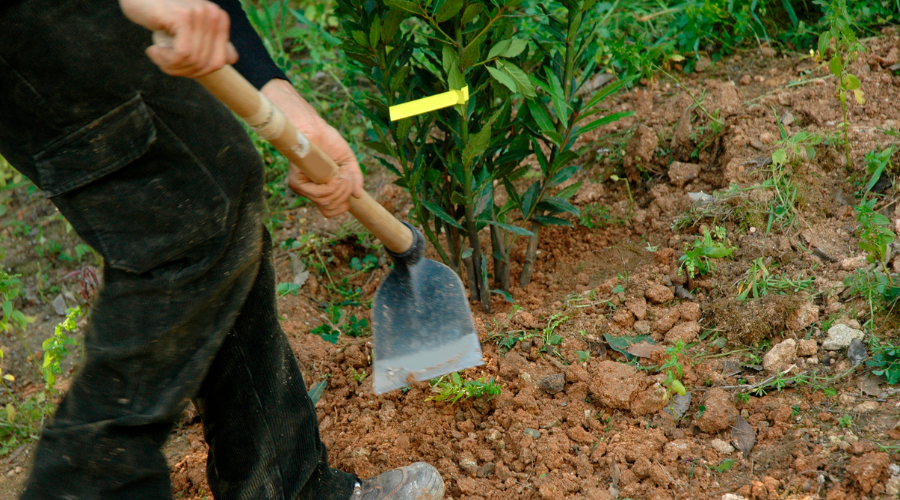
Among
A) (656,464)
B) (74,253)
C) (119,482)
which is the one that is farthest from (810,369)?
(74,253)

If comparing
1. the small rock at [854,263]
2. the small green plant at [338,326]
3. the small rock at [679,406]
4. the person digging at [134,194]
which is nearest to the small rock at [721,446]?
the small rock at [679,406]

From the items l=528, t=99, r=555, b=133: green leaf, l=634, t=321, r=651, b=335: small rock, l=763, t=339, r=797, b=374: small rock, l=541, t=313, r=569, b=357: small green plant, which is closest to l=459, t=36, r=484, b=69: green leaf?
l=528, t=99, r=555, b=133: green leaf

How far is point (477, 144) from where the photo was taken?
204cm

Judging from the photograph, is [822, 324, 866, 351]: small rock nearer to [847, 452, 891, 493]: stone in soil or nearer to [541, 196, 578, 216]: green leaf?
[847, 452, 891, 493]: stone in soil

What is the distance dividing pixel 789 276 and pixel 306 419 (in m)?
1.59

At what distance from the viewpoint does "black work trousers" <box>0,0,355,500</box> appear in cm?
120

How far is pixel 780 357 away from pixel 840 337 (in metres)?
0.17

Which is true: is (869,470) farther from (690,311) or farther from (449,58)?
(449,58)

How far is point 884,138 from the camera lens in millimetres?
2492

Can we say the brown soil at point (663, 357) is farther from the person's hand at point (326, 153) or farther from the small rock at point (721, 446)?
the person's hand at point (326, 153)

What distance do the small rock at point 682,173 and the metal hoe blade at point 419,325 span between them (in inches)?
48.2

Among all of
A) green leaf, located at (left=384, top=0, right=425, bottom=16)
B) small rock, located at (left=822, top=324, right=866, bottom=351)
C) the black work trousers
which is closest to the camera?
the black work trousers

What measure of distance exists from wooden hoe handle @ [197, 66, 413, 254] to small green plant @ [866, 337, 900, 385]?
140 cm

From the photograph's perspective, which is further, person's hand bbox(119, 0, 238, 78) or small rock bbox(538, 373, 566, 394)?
small rock bbox(538, 373, 566, 394)
